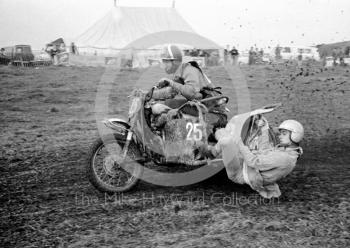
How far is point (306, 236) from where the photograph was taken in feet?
12.8

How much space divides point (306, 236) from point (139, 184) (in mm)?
2388

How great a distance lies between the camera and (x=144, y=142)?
16.7ft

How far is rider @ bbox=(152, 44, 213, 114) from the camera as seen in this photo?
5.20 meters

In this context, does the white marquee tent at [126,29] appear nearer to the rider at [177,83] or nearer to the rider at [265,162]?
the rider at [177,83]

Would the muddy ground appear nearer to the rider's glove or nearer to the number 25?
the number 25

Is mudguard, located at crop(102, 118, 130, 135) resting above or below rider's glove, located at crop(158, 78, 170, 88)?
below

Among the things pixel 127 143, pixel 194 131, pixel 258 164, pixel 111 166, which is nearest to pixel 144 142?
pixel 127 143

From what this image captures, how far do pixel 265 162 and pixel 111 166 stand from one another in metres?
1.91

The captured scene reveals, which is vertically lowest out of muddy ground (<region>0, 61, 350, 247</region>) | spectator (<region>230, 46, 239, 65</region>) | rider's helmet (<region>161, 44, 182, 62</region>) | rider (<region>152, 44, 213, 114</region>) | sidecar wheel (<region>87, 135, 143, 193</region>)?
muddy ground (<region>0, 61, 350, 247</region>)

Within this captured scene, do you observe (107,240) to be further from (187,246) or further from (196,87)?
(196,87)

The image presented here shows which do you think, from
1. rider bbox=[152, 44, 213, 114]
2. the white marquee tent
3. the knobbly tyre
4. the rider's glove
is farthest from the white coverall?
the white marquee tent

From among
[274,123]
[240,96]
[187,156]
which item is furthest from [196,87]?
[240,96]

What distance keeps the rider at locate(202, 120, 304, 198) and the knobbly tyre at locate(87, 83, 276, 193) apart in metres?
0.34

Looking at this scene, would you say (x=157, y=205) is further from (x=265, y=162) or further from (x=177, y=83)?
(x=177, y=83)
